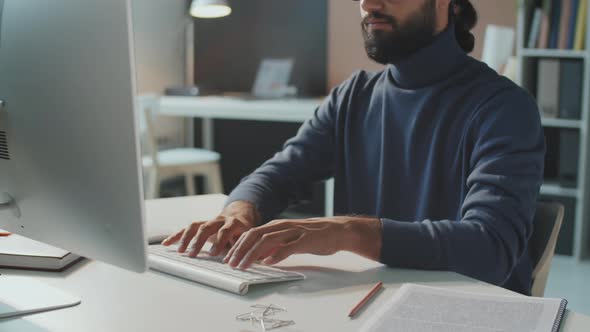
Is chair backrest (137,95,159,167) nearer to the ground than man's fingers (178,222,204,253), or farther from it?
nearer to the ground

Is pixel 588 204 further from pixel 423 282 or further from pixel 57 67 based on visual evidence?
pixel 57 67

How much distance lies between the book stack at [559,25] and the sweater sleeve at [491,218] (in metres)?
2.20

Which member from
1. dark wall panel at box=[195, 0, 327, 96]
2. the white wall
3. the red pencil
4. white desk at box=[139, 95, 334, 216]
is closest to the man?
the red pencil

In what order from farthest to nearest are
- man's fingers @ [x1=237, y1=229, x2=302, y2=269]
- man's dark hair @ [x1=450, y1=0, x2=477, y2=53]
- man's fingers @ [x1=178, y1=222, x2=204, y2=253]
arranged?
man's dark hair @ [x1=450, y1=0, x2=477, y2=53]
man's fingers @ [x1=178, y1=222, x2=204, y2=253]
man's fingers @ [x1=237, y1=229, x2=302, y2=269]

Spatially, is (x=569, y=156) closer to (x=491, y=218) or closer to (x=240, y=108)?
(x=240, y=108)

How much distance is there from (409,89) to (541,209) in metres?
0.39

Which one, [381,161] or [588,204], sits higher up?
[381,161]

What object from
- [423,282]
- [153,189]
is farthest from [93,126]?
[153,189]

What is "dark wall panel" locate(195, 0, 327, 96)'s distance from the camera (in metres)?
4.38

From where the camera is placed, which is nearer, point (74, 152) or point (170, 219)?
point (74, 152)

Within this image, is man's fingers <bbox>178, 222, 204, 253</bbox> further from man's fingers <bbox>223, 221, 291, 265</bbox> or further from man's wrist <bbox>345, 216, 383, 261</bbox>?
man's wrist <bbox>345, 216, 383, 261</bbox>

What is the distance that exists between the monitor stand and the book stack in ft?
9.59

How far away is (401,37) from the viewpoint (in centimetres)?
154

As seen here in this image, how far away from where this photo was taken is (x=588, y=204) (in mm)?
3480
